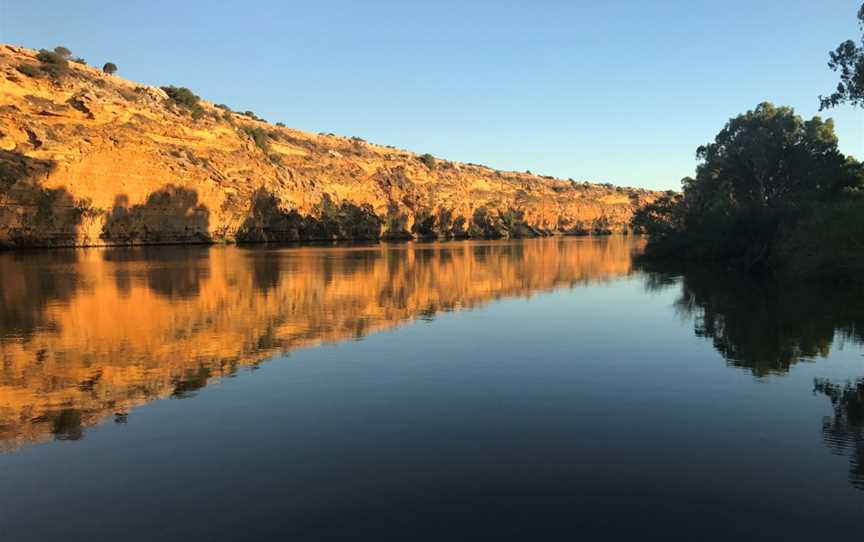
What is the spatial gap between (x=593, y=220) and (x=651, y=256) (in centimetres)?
8826

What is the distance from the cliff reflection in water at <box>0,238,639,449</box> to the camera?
8141mm

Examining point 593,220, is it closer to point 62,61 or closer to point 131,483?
point 62,61

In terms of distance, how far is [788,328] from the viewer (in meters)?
13.4

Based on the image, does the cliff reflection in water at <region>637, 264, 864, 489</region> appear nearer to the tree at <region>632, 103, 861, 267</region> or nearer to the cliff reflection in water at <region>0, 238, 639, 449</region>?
the cliff reflection in water at <region>0, 238, 639, 449</region>

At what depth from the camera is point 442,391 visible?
841 cm

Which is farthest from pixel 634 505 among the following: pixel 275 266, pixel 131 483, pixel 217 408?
pixel 275 266

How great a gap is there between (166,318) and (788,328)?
1489 cm

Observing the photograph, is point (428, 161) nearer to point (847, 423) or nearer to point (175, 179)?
point (175, 179)

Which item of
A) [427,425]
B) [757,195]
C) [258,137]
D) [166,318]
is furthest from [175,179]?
[427,425]

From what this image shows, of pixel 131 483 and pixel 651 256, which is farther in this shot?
pixel 651 256

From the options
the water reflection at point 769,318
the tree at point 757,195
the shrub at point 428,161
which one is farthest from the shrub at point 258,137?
the water reflection at point 769,318

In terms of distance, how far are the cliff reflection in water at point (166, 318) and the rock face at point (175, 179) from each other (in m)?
21.0

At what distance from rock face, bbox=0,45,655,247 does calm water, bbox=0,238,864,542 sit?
3915 cm

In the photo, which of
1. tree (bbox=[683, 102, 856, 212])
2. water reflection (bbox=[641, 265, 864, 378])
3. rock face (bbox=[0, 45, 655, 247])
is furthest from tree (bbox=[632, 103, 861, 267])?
rock face (bbox=[0, 45, 655, 247])
